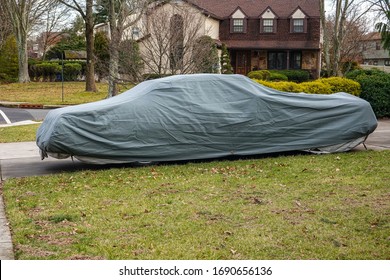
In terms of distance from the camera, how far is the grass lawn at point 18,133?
1499cm

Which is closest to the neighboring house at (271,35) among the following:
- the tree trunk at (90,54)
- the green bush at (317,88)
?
the tree trunk at (90,54)

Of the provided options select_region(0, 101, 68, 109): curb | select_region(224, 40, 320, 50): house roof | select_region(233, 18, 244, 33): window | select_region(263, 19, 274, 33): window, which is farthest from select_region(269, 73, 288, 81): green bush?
select_region(0, 101, 68, 109): curb

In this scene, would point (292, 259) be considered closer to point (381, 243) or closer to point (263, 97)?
point (381, 243)

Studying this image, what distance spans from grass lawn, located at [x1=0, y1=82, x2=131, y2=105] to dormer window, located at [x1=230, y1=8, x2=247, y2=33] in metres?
12.4

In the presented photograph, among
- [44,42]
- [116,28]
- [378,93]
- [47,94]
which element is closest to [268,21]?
[47,94]

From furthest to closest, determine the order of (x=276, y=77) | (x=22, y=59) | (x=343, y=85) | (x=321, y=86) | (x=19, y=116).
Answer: (x=22, y=59) < (x=276, y=77) < (x=19, y=116) < (x=343, y=85) < (x=321, y=86)

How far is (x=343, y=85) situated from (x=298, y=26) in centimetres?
2695

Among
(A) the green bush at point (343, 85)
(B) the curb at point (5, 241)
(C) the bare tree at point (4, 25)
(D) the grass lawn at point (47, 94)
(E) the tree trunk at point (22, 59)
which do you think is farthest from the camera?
(C) the bare tree at point (4, 25)

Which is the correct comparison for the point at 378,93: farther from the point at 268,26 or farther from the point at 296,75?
the point at 268,26

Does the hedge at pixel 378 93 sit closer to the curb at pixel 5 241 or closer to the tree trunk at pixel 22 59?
the curb at pixel 5 241

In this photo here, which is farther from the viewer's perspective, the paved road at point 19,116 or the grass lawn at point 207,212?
the paved road at point 19,116

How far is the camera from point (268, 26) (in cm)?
4534

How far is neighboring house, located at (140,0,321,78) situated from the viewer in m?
44.7

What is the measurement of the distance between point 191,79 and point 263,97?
4.42 ft
